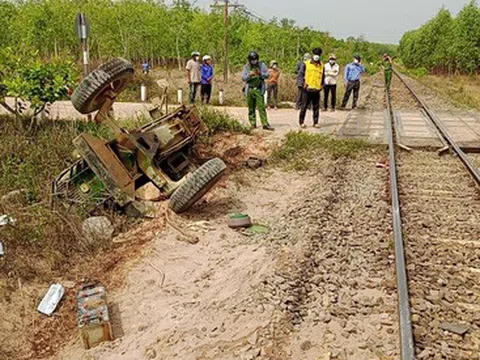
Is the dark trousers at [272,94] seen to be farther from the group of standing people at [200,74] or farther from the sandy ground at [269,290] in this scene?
the sandy ground at [269,290]

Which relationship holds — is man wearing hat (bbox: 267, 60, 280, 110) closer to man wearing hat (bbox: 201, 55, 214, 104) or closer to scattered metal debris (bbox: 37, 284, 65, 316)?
man wearing hat (bbox: 201, 55, 214, 104)

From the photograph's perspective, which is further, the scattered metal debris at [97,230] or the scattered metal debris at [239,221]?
the scattered metal debris at [239,221]

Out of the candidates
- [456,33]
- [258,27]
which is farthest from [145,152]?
[456,33]

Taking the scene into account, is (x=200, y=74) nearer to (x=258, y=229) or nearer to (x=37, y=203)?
(x=37, y=203)

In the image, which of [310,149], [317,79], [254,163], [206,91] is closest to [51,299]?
[254,163]

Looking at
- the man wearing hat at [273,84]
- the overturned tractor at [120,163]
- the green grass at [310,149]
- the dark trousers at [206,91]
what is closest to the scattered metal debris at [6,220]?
the overturned tractor at [120,163]

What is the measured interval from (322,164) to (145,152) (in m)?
3.42

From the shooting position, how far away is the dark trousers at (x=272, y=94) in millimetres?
16070

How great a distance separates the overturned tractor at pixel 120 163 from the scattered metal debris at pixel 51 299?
166cm

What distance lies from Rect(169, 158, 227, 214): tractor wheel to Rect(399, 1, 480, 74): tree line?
45357mm

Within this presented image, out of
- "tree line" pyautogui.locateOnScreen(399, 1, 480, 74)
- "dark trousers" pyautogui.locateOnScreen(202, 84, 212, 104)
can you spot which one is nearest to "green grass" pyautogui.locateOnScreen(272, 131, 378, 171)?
"dark trousers" pyautogui.locateOnScreen(202, 84, 212, 104)

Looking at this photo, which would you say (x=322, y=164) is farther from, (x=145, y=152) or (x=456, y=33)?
(x=456, y=33)

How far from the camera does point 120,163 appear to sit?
6.33 meters

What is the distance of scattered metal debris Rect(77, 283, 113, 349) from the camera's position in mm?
3973
